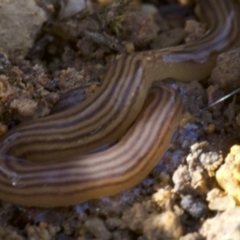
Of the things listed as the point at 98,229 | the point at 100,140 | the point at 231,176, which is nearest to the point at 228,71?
the point at 231,176

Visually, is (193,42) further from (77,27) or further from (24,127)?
(24,127)

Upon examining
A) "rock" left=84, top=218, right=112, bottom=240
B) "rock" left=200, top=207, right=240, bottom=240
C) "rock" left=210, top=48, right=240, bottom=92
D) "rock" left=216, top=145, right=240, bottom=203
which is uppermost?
"rock" left=210, top=48, right=240, bottom=92

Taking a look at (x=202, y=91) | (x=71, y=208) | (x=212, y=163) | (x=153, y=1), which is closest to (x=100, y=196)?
(x=71, y=208)

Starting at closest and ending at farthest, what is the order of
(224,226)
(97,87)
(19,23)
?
1. (224,226)
2. (97,87)
3. (19,23)

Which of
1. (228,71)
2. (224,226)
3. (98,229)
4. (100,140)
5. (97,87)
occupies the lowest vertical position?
(98,229)

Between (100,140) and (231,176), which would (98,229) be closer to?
(100,140)

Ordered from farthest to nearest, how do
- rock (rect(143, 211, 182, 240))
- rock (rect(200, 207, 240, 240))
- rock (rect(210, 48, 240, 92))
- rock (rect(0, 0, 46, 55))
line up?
rock (rect(0, 0, 46, 55))
rock (rect(210, 48, 240, 92))
rock (rect(143, 211, 182, 240))
rock (rect(200, 207, 240, 240))

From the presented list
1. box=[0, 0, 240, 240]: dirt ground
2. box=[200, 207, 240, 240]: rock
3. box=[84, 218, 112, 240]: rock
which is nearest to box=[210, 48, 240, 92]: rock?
box=[0, 0, 240, 240]: dirt ground

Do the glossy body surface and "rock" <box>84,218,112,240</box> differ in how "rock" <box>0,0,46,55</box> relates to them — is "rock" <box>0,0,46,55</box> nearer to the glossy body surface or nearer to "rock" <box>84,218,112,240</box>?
the glossy body surface

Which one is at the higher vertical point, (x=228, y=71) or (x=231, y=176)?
(x=228, y=71)
